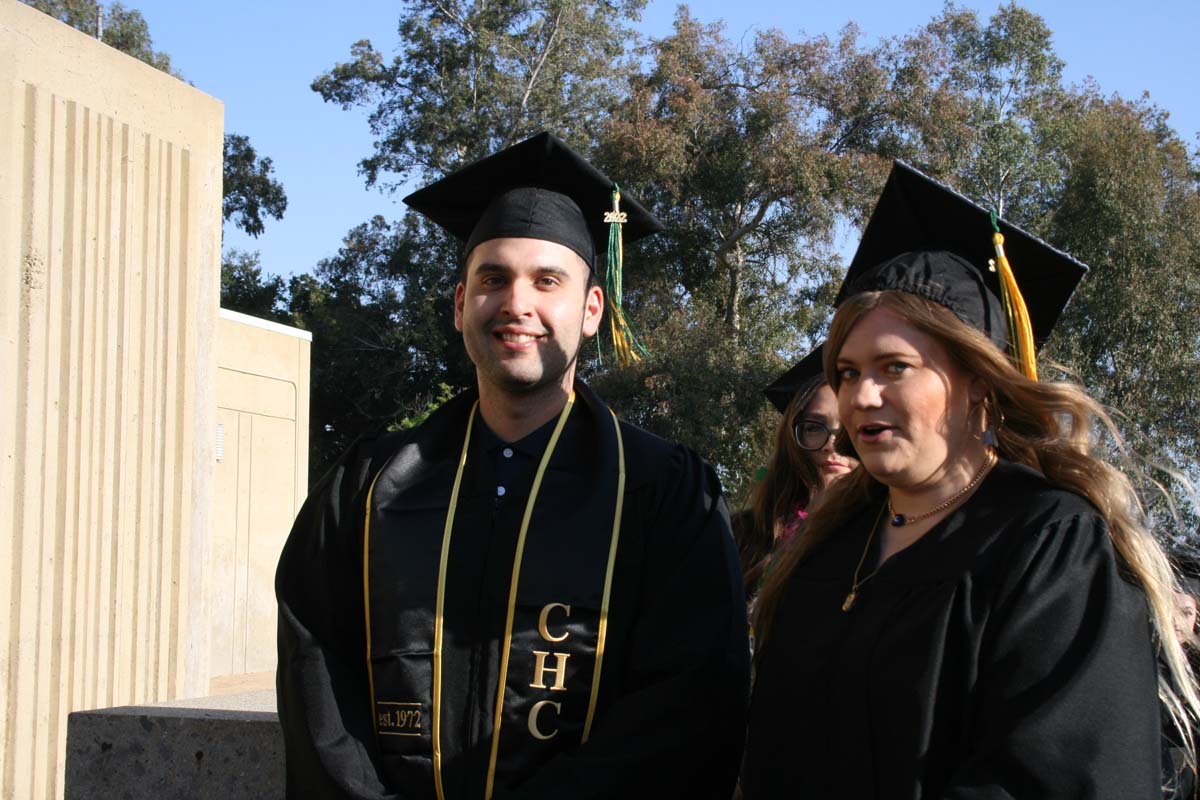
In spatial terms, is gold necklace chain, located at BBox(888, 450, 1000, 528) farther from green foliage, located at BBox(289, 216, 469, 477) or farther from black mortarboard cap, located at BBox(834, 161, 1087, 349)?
green foliage, located at BBox(289, 216, 469, 477)

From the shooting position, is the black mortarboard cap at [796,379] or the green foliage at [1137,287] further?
the green foliage at [1137,287]

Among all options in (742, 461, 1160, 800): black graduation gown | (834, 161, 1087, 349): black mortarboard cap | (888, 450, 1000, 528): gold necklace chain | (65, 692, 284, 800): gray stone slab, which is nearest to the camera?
(742, 461, 1160, 800): black graduation gown

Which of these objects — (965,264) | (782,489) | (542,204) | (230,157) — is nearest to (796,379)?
(782,489)

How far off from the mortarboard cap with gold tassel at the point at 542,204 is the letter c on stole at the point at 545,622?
3.00 feet

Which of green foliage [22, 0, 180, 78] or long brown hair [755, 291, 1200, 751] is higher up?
green foliage [22, 0, 180, 78]

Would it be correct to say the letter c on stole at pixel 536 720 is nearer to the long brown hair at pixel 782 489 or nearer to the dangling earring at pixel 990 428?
the dangling earring at pixel 990 428

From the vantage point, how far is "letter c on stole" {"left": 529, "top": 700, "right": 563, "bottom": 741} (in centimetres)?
261

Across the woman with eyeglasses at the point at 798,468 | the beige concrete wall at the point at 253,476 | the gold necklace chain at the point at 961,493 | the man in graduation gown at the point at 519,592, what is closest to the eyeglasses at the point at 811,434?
the woman with eyeglasses at the point at 798,468

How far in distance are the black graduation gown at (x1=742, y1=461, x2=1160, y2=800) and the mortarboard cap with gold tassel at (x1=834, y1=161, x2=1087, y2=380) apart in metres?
0.34

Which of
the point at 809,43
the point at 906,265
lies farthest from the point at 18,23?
the point at 809,43

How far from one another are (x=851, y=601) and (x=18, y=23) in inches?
200

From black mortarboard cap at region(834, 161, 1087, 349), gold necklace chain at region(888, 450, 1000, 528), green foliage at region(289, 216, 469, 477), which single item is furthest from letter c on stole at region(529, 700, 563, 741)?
green foliage at region(289, 216, 469, 477)

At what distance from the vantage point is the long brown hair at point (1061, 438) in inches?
81.7

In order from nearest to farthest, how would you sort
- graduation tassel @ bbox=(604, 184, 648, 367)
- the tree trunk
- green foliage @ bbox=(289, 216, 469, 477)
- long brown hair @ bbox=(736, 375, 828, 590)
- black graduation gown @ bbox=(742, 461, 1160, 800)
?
black graduation gown @ bbox=(742, 461, 1160, 800)
graduation tassel @ bbox=(604, 184, 648, 367)
long brown hair @ bbox=(736, 375, 828, 590)
the tree trunk
green foliage @ bbox=(289, 216, 469, 477)
